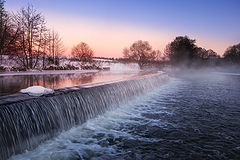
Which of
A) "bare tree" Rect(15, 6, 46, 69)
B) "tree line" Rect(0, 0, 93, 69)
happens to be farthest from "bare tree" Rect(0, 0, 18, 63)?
"bare tree" Rect(15, 6, 46, 69)

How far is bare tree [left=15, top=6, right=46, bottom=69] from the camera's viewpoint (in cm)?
2189

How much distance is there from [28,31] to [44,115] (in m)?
22.3

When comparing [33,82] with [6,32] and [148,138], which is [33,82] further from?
[6,32]

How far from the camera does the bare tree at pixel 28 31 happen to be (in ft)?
71.8

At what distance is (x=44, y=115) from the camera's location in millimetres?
4383

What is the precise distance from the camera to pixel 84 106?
5.99 meters

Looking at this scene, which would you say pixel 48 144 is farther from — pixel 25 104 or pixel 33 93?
pixel 33 93

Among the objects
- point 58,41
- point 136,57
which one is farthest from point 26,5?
point 136,57

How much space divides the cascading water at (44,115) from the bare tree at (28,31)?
17.9 meters

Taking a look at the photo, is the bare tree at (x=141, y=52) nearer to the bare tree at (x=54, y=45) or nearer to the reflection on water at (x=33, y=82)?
the bare tree at (x=54, y=45)

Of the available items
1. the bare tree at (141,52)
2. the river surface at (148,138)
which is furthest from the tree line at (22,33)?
the bare tree at (141,52)

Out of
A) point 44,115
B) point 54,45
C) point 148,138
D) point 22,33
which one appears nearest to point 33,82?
point 44,115

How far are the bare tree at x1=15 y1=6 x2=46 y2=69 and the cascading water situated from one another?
17.9m

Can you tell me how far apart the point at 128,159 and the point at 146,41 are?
166ft
